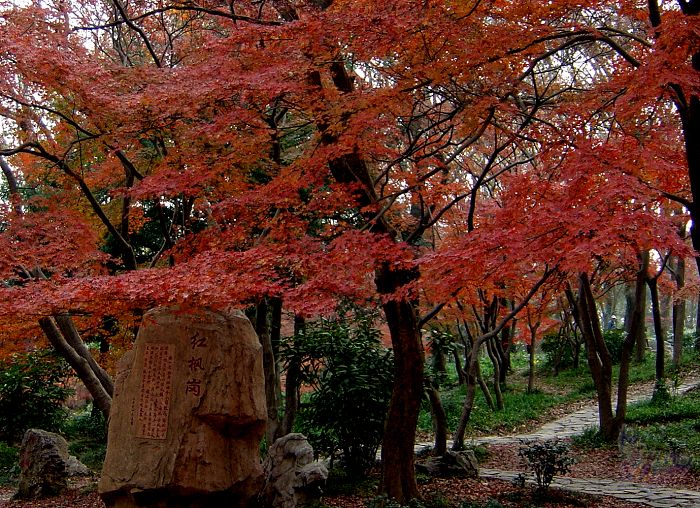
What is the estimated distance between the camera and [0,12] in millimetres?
7766

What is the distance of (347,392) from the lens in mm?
9094

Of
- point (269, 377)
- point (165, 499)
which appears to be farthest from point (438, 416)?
point (165, 499)

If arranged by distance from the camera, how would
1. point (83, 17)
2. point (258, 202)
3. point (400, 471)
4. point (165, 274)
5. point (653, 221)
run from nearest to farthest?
point (653, 221) → point (165, 274) → point (400, 471) → point (258, 202) → point (83, 17)

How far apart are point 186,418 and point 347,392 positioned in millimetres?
3135

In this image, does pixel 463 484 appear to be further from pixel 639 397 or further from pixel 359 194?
pixel 639 397

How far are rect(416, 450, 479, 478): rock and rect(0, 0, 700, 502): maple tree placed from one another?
1934 millimetres

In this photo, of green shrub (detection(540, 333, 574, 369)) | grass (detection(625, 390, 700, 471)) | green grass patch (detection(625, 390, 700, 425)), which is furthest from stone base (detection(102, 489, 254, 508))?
green shrub (detection(540, 333, 574, 369))

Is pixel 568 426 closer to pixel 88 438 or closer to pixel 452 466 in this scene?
pixel 452 466

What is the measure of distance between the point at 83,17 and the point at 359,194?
555 cm

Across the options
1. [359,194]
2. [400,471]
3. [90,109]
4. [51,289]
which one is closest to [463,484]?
[400,471]

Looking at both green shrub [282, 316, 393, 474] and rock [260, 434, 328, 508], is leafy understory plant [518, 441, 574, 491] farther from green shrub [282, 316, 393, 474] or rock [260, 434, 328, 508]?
rock [260, 434, 328, 508]

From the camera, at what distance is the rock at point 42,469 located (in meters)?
9.15

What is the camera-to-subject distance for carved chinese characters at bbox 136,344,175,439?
645cm

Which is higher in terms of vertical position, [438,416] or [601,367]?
[601,367]
